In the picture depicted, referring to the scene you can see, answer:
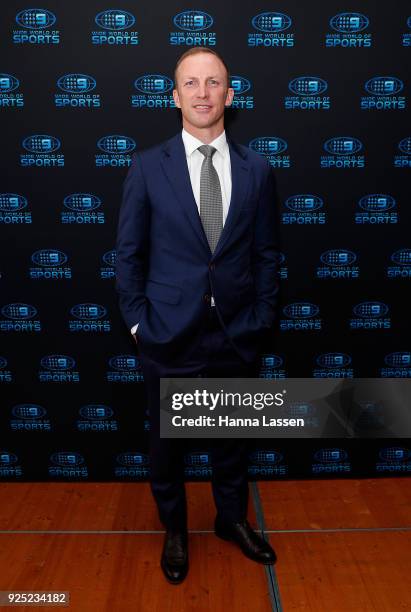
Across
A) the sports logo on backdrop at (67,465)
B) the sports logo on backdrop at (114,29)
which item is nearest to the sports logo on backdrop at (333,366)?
the sports logo on backdrop at (67,465)

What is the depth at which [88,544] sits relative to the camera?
2.72 meters

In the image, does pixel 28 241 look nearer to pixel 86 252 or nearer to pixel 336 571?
pixel 86 252

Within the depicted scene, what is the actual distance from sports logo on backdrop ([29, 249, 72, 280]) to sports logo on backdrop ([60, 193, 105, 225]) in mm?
180

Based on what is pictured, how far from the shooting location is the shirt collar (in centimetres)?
237

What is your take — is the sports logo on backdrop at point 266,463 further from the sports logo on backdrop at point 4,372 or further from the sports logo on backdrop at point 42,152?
the sports logo on backdrop at point 42,152

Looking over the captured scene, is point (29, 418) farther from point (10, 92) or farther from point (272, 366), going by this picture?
point (10, 92)

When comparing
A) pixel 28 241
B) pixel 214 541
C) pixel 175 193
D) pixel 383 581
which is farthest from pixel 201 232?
pixel 383 581

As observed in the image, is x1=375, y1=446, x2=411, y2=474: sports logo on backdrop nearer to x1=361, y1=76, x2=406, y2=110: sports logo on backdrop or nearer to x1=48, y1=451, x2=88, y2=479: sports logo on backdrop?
x1=48, y1=451, x2=88, y2=479: sports logo on backdrop

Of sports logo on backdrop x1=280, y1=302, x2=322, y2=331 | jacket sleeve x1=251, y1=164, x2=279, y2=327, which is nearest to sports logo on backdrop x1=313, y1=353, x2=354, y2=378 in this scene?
sports logo on backdrop x1=280, y1=302, x2=322, y2=331

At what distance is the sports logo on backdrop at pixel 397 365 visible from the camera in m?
3.15

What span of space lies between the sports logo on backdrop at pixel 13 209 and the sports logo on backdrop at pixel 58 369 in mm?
721

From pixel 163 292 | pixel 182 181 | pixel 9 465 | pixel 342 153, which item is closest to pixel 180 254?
pixel 163 292

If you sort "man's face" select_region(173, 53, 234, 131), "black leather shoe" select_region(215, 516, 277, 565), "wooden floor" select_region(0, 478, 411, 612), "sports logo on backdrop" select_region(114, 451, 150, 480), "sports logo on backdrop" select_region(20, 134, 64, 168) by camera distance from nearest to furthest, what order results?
"man's face" select_region(173, 53, 234, 131) → "wooden floor" select_region(0, 478, 411, 612) → "black leather shoe" select_region(215, 516, 277, 565) → "sports logo on backdrop" select_region(20, 134, 64, 168) → "sports logo on backdrop" select_region(114, 451, 150, 480)

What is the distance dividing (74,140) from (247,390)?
1454 millimetres
